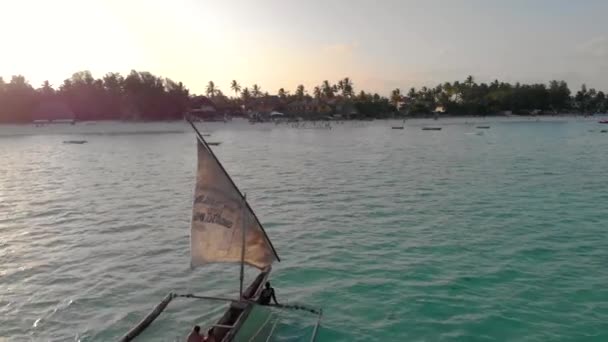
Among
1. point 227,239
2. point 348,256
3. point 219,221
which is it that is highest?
point 219,221

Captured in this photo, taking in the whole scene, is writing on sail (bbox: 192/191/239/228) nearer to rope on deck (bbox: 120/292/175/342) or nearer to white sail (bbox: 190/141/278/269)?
white sail (bbox: 190/141/278/269)

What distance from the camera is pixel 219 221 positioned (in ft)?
43.8

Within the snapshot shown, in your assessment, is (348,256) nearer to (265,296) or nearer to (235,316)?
(265,296)

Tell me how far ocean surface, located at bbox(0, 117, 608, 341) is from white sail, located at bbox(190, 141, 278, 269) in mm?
3013

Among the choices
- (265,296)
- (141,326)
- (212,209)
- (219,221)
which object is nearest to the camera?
(212,209)

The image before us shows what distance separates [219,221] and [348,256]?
34.4ft

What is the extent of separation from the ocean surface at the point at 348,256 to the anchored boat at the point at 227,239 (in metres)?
1.84

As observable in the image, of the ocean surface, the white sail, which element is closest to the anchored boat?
the white sail

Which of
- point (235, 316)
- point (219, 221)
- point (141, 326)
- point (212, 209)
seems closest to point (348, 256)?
point (235, 316)

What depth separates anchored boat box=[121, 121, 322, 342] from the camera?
12.7 meters

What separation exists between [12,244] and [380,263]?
19.9 metres

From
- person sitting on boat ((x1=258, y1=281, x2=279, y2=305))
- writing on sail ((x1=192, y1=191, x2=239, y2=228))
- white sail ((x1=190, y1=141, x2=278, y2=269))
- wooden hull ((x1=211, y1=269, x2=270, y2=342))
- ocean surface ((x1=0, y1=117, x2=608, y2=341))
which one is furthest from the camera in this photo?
ocean surface ((x1=0, y1=117, x2=608, y2=341))

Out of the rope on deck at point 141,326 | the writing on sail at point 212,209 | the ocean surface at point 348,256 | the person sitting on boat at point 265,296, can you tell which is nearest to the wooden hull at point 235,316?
the person sitting on boat at point 265,296

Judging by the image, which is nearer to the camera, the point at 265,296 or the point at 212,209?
the point at 212,209
